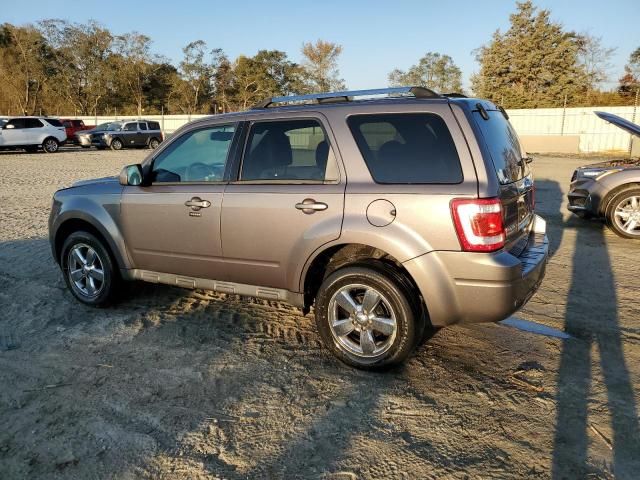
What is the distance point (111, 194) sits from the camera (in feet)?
14.6

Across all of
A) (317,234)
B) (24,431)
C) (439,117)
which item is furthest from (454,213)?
(24,431)

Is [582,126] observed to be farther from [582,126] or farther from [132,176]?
[132,176]

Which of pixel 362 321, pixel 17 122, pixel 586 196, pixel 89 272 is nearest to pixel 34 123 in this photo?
pixel 17 122

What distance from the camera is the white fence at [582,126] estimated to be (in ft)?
84.0

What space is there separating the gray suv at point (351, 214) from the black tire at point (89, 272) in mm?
159

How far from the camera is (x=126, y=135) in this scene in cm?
2823

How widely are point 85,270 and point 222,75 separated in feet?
193

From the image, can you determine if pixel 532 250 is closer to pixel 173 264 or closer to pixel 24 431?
pixel 173 264

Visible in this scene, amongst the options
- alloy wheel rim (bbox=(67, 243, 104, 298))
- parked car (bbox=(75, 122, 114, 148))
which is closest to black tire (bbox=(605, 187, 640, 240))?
alloy wheel rim (bbox=(67, 243, 104, 298))

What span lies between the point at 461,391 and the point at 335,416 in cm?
87

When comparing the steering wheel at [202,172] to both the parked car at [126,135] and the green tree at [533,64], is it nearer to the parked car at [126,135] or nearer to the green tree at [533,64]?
the parked car at [126,135]

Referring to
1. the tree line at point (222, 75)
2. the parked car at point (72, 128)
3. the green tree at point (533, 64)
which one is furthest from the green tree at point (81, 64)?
the green tree at point (533, 64)

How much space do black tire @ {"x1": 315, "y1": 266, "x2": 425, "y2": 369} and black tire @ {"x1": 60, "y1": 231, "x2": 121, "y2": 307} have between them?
6.92ft

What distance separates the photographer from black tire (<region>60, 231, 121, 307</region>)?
4562 millimetres
